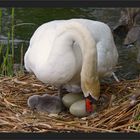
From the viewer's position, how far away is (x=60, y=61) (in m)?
1.38

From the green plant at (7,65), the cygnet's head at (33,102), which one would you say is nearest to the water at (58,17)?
the green plant at (7,65)

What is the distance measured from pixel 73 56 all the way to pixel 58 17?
227mm

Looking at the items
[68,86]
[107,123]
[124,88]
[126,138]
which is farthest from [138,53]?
[126,138]

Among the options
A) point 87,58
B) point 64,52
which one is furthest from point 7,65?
point 87,58

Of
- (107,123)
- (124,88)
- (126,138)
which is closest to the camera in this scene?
(126,138)

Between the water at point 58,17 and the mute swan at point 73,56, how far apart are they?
0.05 m

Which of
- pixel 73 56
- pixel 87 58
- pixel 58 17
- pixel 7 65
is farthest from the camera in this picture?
pixel 7 65

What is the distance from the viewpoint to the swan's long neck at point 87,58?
1291 mm

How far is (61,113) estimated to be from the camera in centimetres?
149

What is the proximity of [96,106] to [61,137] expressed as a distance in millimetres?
442

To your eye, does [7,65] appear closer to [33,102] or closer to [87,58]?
[33,102]

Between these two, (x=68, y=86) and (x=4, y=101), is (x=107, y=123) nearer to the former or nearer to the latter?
(x=68, y=86)

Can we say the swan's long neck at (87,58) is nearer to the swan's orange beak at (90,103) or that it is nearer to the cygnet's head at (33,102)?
the swan's orange beak at (90,103)

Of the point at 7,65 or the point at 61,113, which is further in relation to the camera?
the point at 7,65
